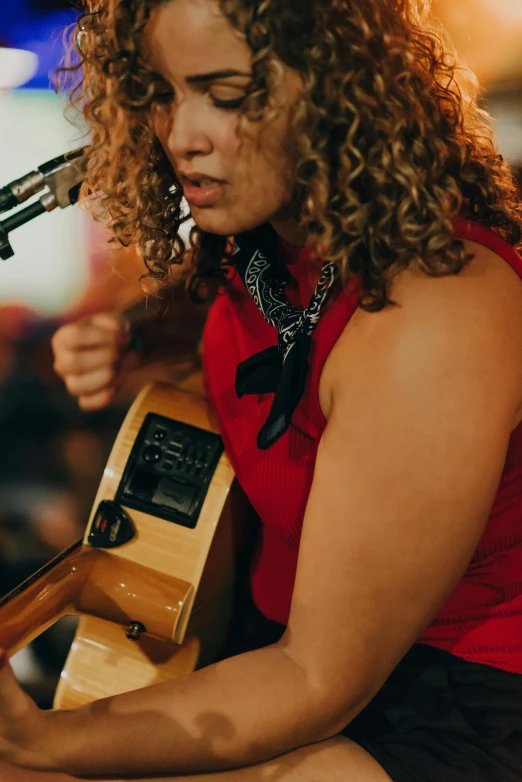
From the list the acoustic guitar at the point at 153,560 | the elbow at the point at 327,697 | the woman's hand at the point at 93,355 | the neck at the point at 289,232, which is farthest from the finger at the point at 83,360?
the elbow at the point at 327,697

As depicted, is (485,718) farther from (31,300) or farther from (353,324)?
(31,300)

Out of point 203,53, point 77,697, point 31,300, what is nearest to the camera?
point 203,53

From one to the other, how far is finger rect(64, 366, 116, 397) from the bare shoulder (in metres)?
0.64

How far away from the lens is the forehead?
71 centimetres

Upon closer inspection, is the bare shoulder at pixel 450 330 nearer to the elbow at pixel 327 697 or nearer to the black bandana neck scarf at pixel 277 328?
the black bandana neck scarf at pixel 277 328

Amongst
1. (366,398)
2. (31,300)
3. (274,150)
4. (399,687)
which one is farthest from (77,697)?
(31,300)

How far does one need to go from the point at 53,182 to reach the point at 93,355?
1.17 feet

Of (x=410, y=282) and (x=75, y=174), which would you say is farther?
(x=75, y=174)

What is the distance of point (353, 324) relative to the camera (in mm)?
775

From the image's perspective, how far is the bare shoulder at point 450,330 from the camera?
702mm

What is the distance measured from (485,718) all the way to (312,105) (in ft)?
2.51

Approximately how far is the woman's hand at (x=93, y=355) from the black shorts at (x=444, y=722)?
2.33 ft

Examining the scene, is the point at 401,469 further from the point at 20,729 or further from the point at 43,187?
the point at 43,187

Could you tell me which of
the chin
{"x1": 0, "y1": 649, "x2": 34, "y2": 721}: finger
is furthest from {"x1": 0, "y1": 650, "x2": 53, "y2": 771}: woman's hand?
the chin
